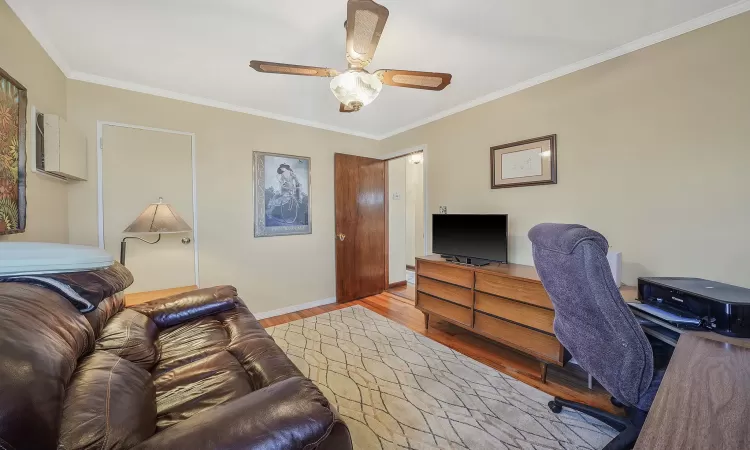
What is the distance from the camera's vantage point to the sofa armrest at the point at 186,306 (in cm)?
173

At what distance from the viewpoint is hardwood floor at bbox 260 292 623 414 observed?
6.07 ft

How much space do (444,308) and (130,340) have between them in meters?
2.29

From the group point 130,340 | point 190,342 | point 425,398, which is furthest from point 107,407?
point 425,398

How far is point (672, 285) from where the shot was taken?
1.43 m

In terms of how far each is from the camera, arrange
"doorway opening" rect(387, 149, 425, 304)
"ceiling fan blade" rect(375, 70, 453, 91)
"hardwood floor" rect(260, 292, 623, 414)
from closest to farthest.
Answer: "ceiling fan blade" rect(375, 70, 453, 91) → "hardwood floor" rect(260, 292, 623, 414) → "doorway opening" rect(387, 149, 425, 304)

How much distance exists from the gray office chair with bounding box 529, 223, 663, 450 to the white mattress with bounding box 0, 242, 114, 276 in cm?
202

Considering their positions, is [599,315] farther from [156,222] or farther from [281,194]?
[281,194]

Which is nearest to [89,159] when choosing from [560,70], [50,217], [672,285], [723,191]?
[50,217]

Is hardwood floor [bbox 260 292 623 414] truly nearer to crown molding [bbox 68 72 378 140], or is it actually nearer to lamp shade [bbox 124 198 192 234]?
lamp shade [bbox 124 198 192 234]

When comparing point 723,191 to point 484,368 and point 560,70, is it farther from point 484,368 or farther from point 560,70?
point 484,368

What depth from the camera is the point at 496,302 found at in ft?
7.31

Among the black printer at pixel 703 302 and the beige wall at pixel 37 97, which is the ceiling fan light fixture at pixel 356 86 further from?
the black printer at pixel 703 302

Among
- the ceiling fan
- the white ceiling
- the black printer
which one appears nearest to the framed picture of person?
the white ceiling

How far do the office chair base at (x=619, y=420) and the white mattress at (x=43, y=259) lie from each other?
2430mm
